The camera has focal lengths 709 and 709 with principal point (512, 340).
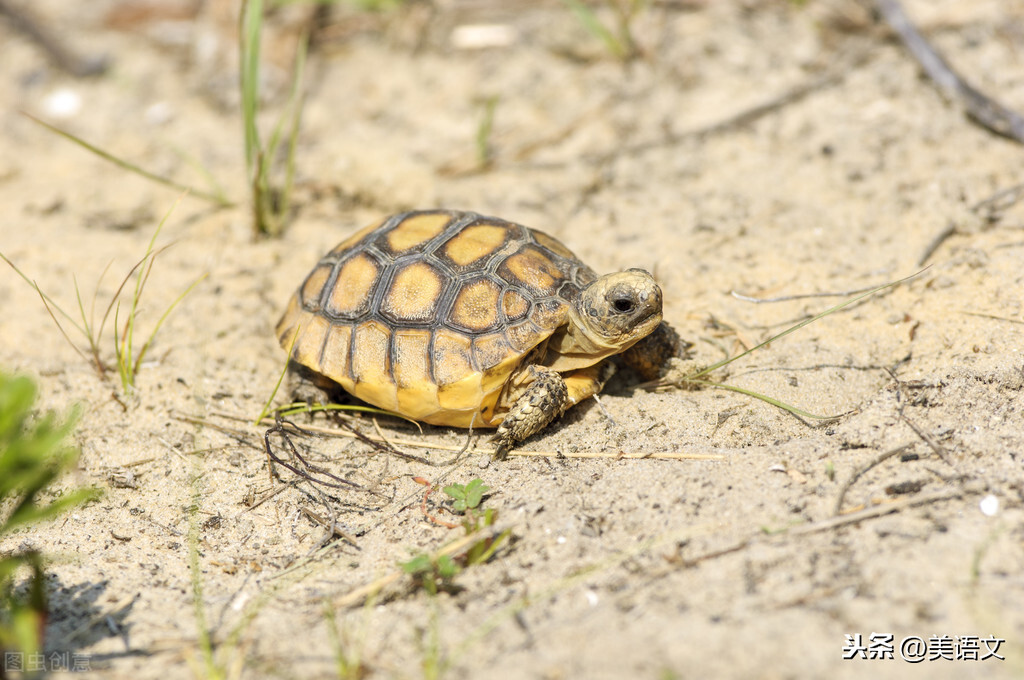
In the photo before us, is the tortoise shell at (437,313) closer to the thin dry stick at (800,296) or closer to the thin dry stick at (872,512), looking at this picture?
the thin dry stick at (800,296)

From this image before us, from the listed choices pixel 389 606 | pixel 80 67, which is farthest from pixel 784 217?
pixel 80 67

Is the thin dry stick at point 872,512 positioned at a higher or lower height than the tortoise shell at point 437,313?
lower

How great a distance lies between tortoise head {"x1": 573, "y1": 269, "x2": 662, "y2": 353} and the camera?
→ 3.18m

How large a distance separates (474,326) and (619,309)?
2.21 feet

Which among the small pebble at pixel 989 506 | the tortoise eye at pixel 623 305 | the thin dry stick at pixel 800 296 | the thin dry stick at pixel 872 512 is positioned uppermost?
the tortoise eye at pixel 623 305

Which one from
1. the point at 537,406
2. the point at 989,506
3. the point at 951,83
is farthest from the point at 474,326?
the point at 951,83

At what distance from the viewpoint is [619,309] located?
320cm

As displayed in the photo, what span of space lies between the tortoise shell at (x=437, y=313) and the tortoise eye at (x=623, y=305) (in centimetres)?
30

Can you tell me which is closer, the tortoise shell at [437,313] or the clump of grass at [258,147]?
the tortoise shell at [437,313]

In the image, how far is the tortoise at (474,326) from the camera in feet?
10.7

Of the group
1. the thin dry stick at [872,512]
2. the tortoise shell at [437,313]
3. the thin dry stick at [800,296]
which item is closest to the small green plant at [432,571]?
the tortoise shell at [437,313]

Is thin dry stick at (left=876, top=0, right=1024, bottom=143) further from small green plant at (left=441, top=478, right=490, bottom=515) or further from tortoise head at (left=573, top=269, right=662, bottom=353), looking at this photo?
small green plant at (left=441, top=478, right=490, bottom=515)

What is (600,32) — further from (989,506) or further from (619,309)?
(989,506)

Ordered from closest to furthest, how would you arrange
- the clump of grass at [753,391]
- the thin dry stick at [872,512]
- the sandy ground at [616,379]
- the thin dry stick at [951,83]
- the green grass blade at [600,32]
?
1. the sandy ground at [616,379]
2. the thin dry stick at [872,512]
3. the clump of grass at [753,391]
4. the thin dry stick at [951,83]
5. the green grass blade at [600,32]
